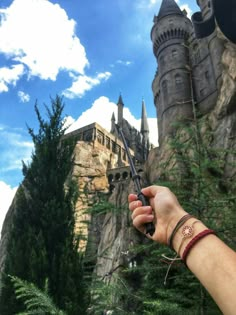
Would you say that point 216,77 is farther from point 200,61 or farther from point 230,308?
point 230,308

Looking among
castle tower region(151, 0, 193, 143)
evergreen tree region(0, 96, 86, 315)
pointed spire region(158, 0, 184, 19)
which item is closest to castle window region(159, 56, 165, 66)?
castle tower region(151, 0, 193, 143)

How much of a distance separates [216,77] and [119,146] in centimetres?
2612

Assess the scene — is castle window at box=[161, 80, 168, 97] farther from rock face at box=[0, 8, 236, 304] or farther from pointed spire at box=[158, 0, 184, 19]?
pointed spire at box=[158, 0, 184, 19]

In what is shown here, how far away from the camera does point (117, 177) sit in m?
41.2

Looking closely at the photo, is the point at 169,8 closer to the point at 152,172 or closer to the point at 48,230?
the point at 152,172

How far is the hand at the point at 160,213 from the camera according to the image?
128 cm

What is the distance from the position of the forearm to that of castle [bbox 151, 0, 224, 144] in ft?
84.0

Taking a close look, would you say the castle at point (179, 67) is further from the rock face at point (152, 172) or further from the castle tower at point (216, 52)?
the rock face at point (152, 172)

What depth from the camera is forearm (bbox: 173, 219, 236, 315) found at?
0.91 m

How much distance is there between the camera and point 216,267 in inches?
37.9

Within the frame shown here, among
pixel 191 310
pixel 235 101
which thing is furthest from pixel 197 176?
pixel 235 101

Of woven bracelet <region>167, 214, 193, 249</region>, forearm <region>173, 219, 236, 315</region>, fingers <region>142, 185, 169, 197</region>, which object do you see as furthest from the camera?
fingers <region>142, 185, 169, 197</region>

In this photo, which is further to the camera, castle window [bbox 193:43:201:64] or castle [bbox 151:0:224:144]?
castle window [bbox 193:43:201:64]

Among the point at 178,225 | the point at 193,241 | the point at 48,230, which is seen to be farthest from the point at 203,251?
the point at 48,230
